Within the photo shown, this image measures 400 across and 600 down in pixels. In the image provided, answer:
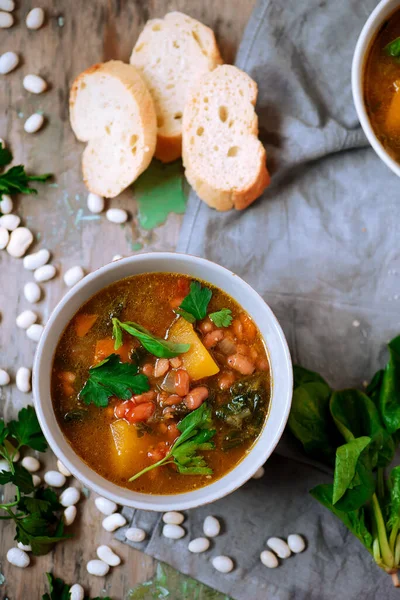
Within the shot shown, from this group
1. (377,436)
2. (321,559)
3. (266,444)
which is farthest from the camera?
(321,559)

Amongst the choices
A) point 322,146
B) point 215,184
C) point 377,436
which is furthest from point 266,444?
point 322,146

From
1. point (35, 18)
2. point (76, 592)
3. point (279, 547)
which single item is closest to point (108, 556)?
point (76, 592)

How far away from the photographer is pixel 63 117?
112 inches

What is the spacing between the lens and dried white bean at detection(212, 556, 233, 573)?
104 inches

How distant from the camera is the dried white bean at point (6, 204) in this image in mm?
2803

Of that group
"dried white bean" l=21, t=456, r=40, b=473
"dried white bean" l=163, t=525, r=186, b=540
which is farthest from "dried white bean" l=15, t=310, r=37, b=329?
"dried white bean" l=163, t=525, r=186, b=540

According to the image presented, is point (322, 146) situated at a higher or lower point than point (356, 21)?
lower

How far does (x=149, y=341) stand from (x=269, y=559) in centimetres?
111

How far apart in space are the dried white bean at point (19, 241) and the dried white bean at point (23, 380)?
48 cm

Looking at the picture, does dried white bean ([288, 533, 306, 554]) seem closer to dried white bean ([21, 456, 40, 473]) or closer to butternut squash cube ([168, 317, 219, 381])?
butternut squash cube ([168, 317, 219, 381])

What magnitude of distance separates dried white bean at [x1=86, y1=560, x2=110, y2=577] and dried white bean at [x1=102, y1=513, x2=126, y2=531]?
0.45 ft

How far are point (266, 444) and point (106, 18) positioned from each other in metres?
1.89

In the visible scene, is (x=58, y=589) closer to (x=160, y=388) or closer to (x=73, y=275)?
(x=160, y=388)

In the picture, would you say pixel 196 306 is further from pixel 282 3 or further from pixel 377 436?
pixel 282 3
